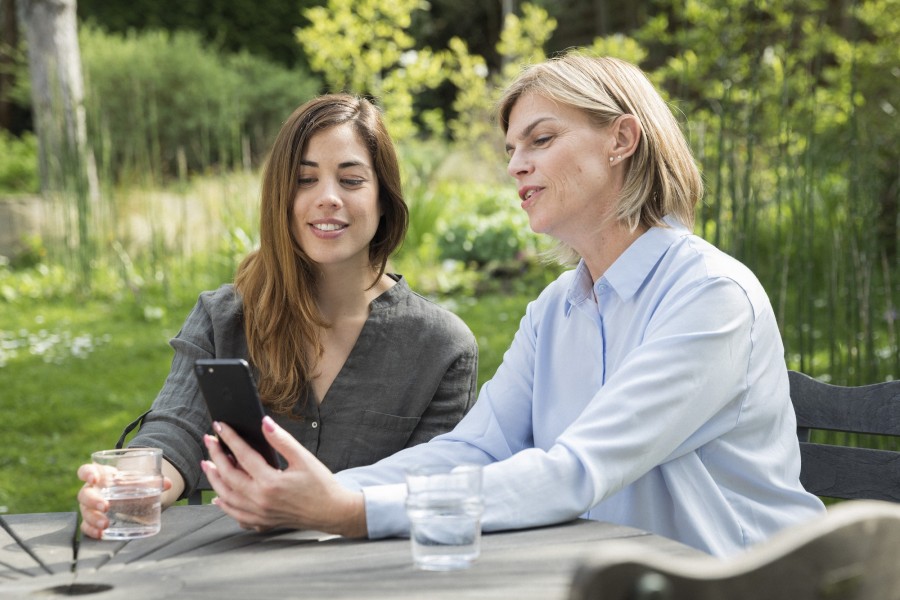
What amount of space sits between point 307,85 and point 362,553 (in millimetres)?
10901

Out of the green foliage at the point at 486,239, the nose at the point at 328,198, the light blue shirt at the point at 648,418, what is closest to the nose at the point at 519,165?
the light blue shirt at the point at 648,418

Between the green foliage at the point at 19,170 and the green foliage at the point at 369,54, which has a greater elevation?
the green foliage at the point at 369,54

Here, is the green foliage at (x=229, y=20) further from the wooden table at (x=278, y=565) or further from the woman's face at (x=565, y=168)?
the wooden table at (x=278, y=565)

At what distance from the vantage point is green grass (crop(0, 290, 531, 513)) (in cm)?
421

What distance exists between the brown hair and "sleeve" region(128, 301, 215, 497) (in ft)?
0.38

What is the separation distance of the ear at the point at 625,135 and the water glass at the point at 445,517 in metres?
0.76

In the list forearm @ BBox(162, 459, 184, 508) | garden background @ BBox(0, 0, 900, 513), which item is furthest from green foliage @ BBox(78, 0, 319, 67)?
forearm @ BBox(162, 459, 184, 508)

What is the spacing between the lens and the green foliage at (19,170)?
382 inches

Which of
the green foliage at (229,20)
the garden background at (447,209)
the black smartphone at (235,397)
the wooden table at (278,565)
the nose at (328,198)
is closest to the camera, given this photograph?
the wooden table at (278,565)

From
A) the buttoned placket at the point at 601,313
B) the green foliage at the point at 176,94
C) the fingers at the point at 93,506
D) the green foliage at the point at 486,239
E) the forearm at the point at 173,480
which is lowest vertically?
the green foliage at the point at 486,239

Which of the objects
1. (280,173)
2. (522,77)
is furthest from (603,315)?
(280,173)

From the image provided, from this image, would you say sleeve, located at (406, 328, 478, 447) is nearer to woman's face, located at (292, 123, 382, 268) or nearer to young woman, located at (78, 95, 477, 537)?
young woman, located at (78, 95, 477, 537)

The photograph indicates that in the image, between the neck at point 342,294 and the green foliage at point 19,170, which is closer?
the neck at point 342,294

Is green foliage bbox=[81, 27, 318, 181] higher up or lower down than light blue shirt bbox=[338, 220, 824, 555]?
lower down
